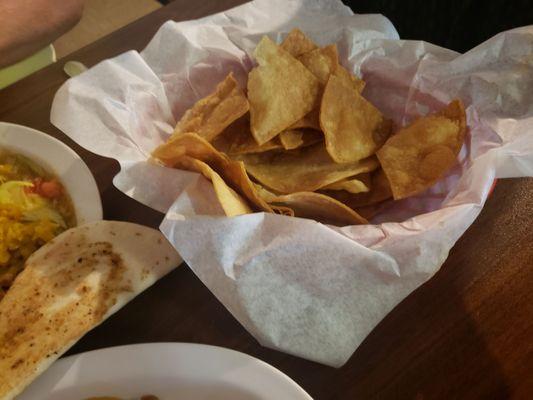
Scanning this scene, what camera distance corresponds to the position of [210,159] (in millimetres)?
851

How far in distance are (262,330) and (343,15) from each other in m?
0.69

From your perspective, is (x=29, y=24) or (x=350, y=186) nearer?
(x=350, y=186)

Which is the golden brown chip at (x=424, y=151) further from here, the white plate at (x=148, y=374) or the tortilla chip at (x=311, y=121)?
the white plate at (x=148, y=374)

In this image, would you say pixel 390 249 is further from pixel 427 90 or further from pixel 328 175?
pixel 427 90

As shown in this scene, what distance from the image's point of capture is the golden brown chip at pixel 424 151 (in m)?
0.82

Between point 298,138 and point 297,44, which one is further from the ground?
point 297,44

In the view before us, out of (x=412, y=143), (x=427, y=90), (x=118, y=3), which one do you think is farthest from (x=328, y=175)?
(x=118, y=3)

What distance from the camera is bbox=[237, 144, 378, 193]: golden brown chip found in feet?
2.84

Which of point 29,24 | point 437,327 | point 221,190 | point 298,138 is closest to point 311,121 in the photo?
point 298,138

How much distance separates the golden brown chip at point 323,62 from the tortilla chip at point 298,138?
99mm

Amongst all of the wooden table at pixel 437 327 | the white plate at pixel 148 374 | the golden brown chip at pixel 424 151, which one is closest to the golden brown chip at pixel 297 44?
the golden brown chip at pixel 424 151

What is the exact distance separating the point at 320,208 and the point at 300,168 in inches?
5.2

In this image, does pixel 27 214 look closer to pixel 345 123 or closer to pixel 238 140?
pixel 238 140

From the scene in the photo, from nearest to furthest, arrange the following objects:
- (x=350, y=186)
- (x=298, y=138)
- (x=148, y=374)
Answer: (x=148, y=374), (x=350, y=186), (x=298, y=138)
